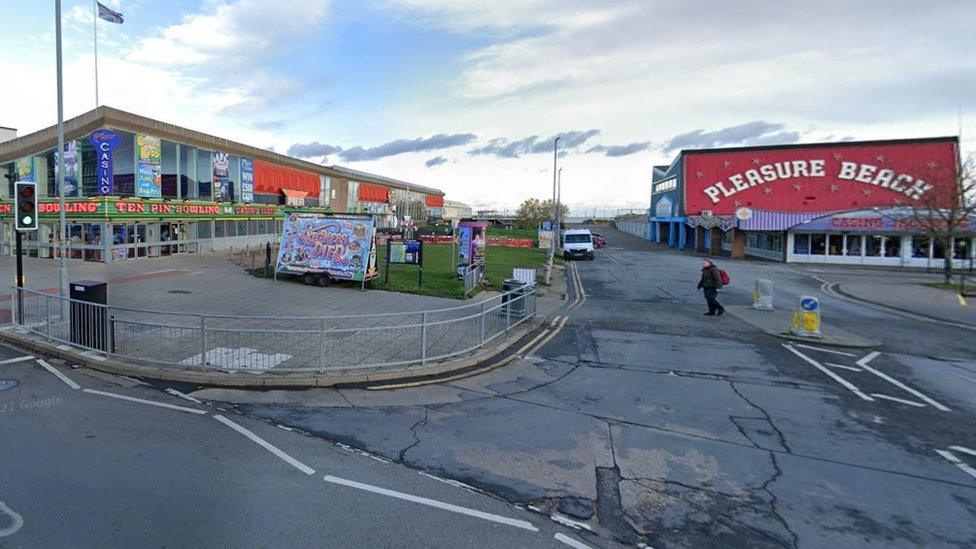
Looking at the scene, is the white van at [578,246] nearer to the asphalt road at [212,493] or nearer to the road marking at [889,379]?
the road marking at [889,379]

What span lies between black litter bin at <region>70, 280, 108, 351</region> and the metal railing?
0.7 inches

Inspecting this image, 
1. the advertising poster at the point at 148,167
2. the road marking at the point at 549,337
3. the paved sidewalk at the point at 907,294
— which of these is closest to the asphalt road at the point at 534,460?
the road marking at the point at 549,337

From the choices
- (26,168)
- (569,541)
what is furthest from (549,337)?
(26,168)

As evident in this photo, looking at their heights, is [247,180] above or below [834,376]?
above

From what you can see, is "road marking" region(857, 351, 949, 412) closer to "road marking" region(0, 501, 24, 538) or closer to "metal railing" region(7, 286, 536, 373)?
"metal railing" region(7, 286, 536, 373)

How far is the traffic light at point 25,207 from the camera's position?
11328 mm

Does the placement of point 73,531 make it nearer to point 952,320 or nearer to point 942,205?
point 952,320

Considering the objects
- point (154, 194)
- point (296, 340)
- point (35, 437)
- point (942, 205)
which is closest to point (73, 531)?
point (35, 437)

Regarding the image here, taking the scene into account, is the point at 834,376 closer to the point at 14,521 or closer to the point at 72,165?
the point at 14,521

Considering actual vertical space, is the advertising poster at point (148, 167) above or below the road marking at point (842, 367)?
above

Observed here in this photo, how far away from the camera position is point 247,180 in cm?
3828

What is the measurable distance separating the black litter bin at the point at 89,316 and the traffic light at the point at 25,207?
117 inches

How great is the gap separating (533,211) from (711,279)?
99.6m

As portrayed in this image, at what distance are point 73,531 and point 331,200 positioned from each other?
178 feet
